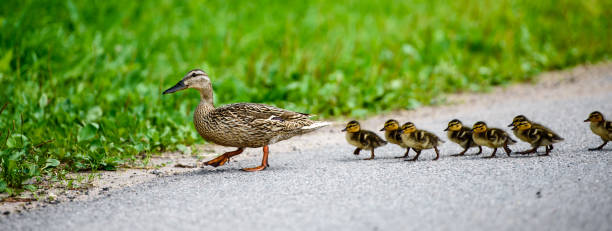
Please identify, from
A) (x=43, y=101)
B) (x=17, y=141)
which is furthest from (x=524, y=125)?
(x=43, y=101)

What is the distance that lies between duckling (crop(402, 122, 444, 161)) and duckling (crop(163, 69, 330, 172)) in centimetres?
97

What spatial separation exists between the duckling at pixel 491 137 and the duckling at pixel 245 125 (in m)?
1.69

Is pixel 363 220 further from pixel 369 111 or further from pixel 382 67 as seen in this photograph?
pixel 382 67

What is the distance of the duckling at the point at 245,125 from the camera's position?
6219mm

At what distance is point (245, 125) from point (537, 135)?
2.93 meters

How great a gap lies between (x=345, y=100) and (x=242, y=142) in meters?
3.45

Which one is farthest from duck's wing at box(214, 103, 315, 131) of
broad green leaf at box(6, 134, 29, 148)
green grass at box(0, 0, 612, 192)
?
broad green leaf at box(6, 134, 29, 148)

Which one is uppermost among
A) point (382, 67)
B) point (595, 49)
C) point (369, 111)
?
point (595, 49)

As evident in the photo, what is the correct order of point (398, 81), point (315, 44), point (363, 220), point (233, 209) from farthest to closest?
point (315, 44), point (398, 81), point (233, 209), point (363, 220)

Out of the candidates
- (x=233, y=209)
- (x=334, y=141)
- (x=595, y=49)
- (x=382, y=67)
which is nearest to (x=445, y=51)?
(x=382, y=67)

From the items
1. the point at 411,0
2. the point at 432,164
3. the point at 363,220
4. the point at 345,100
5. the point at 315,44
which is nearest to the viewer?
the point at 363,220

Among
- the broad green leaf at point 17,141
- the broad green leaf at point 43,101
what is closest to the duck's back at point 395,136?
the broad green leaf at point 17,141

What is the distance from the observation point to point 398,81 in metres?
10.2

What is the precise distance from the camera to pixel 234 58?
36.7 feet
